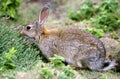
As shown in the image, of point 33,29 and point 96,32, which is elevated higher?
point 33,29

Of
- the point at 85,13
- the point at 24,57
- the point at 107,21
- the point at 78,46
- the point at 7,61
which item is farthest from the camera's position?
the point at 85,13

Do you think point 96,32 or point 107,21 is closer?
point 96,32

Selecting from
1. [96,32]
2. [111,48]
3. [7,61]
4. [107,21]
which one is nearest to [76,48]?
[111,48]

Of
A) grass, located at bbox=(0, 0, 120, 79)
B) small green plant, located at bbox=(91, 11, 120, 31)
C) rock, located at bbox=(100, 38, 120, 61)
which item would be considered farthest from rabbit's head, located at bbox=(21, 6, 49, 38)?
small green plant, located at bbox=(91, 11, 120, 31)

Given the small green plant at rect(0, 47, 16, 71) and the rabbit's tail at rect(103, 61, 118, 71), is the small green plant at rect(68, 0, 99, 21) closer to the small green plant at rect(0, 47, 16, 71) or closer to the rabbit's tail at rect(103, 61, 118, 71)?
→ the rabbit's tail at rect(103, 61, 118, 71)

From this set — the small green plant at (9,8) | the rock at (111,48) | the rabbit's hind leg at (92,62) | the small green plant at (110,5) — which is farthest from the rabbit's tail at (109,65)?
the small green plant at (9,8)

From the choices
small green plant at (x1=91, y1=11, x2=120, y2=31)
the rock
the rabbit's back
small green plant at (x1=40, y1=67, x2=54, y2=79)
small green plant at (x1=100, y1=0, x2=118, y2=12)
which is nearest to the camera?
small green plant at (x1=40, y1=67, x2=54, y2=79)

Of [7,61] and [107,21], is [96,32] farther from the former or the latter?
[7,61]

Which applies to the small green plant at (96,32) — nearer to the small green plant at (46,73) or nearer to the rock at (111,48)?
the rock at (111,48)
